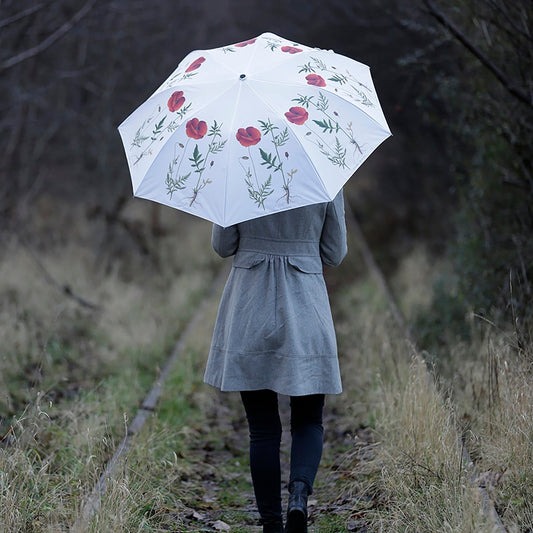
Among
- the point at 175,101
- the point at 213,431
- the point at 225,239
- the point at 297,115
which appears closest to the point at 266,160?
the point at 297,115

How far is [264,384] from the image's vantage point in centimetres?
411

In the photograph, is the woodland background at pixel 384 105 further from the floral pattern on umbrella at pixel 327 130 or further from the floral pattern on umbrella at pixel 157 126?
the floral pattern on umbrella at pixel 157 126

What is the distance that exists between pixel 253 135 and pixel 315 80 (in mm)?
494

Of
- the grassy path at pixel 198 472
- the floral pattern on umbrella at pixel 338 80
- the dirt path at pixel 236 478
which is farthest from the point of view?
the dirt path at pixel 236 478

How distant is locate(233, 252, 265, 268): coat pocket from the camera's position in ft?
13.6

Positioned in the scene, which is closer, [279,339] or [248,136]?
[248,136]

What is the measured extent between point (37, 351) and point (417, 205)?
11.0m

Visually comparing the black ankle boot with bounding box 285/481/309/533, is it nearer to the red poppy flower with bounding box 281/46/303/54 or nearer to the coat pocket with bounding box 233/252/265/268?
the coat pocket with bounding box 233/252/265/268

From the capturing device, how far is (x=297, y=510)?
158 inches

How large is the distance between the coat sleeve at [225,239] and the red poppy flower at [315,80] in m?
0.79

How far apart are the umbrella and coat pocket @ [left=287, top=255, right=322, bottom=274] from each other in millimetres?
429

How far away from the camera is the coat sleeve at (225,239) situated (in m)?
4.16

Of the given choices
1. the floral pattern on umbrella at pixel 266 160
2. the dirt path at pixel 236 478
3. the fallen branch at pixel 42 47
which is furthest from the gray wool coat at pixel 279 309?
the fallen branch at pixel 42 47

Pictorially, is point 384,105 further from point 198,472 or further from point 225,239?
point 225,239
